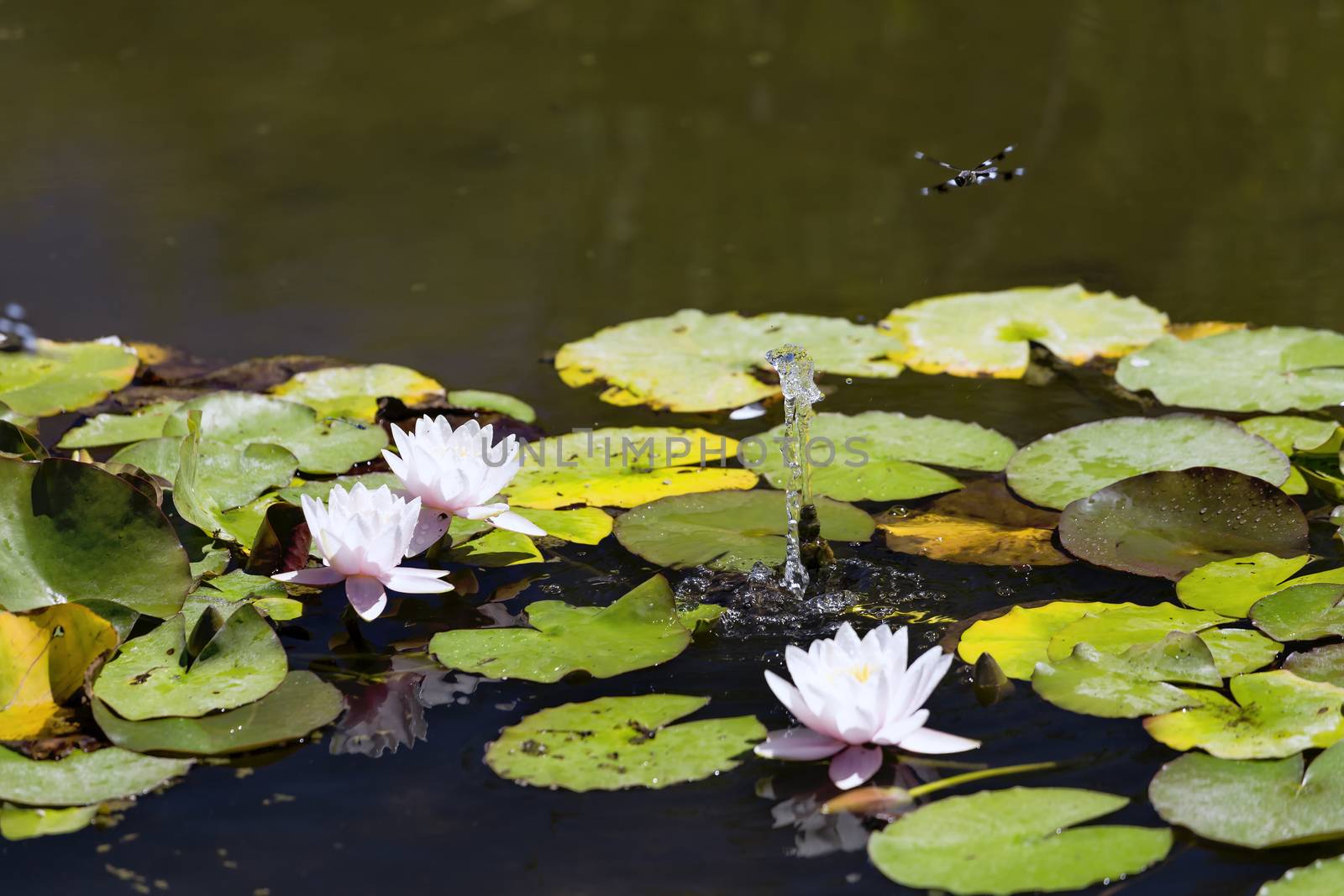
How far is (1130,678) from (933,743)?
1.05ft

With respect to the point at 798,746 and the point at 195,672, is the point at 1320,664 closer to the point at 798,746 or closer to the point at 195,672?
the point at 798,746

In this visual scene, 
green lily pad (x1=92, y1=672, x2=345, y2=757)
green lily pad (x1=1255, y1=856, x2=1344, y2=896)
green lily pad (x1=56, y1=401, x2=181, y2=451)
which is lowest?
green lily pad (x1=1255, y1=856, x2=1344, y2=896)

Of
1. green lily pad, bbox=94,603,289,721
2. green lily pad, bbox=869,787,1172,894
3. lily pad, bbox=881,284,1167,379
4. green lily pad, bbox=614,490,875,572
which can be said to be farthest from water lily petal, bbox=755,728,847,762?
lily pad, bbox=881,284,1167,379

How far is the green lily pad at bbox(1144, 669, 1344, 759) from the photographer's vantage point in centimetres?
149

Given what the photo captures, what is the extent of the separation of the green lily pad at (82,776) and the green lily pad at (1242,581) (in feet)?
4.47

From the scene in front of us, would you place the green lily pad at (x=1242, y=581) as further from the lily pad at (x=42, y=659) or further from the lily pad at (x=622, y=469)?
the lily pad at (x=42, y=659)

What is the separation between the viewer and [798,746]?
1512mm

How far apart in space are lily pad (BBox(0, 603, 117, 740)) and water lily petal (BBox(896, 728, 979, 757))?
Answer: 100cm

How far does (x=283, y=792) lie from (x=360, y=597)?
12.2 inches

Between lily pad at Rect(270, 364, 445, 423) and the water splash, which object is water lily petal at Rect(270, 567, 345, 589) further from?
lily pad at Rect(270, 364, 445, 423)

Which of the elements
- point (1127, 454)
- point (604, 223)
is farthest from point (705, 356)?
point (604, 223)

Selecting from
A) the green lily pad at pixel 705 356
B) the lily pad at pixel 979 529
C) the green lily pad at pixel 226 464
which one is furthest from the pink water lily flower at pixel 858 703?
the green lily pad at pixel 705 356

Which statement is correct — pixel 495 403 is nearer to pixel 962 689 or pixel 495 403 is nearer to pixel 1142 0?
pixel 962 689

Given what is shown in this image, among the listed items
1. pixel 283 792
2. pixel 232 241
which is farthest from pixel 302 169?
pixel 283 792
